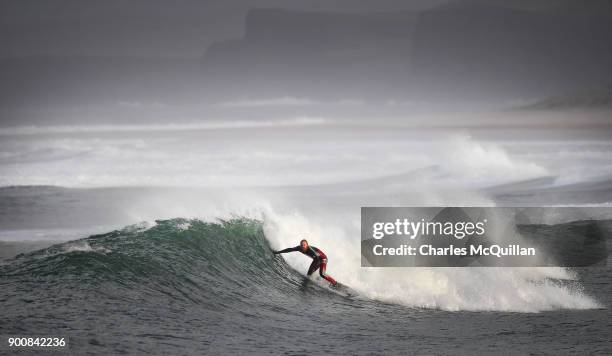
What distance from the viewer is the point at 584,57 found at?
59469mm

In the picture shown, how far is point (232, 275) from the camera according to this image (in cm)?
1084

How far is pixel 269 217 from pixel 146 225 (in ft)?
9.04

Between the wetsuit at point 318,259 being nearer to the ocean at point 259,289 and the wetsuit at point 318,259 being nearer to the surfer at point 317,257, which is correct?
the surfer at point 317,257

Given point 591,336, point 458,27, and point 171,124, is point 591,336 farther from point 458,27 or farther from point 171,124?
point 458,27

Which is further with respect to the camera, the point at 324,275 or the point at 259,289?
the point at 324,275

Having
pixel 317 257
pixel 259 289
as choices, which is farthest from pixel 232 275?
pixel 317 257

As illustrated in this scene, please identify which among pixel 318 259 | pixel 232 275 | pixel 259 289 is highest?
pixel 318 259

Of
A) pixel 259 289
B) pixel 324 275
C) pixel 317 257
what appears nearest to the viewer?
pixel 259 289

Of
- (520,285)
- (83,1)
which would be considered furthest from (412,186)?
(83,1)

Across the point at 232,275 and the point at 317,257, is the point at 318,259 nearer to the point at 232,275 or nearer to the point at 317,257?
the point at 317,257

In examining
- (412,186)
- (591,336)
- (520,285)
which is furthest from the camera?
(412,186)

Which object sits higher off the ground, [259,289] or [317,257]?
[317,257]

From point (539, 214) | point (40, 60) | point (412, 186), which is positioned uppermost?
point (40, 60)

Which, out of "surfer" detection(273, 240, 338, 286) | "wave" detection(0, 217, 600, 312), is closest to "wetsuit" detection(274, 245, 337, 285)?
"surfer" detection(273, 240, 338, 286)
